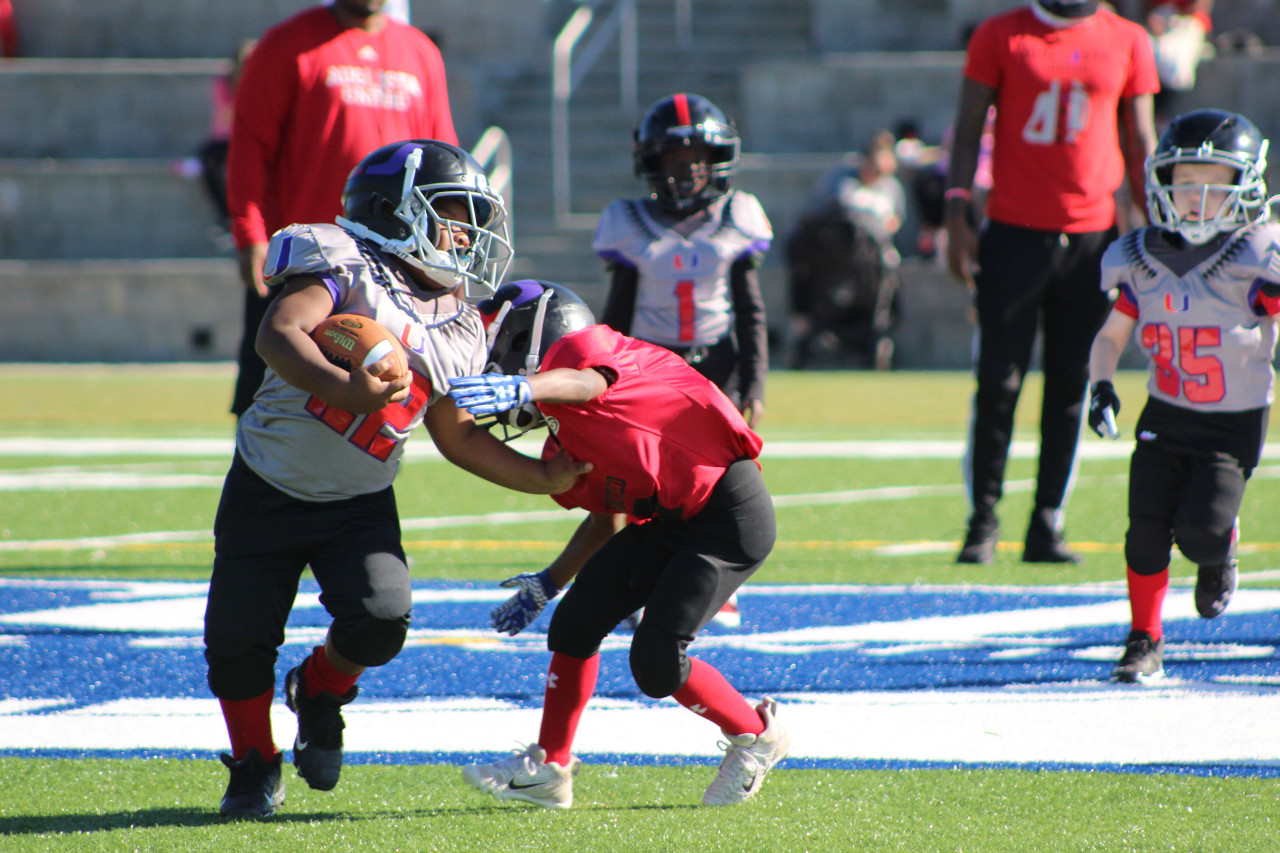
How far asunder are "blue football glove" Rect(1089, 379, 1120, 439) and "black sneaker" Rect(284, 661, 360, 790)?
199 centimetres

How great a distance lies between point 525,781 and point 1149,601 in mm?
1769

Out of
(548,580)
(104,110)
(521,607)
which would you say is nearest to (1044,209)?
(548,580)

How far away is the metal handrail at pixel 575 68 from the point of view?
48.0 feet

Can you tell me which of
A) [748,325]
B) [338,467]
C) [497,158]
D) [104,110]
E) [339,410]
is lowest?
[497,158]

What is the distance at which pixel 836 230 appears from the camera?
41.0 feet

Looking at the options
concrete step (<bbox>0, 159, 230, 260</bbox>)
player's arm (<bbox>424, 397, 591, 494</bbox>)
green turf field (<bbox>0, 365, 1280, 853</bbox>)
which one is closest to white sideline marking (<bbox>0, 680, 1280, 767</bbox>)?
green turf field (<bbox>0, 365, 1280, 853</bbox>)

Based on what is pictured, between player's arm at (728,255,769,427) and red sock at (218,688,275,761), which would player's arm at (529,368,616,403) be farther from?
player's arm at (728,255,769,427)

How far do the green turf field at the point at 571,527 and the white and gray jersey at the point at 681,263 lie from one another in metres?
0.98

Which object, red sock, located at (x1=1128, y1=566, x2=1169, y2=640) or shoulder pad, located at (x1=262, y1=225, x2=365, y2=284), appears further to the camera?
red sock, located at (x1=1128, y1=566, x2=1169, y2=640)

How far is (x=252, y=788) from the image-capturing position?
2875mm

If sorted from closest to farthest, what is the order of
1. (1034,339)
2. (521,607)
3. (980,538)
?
(521,607), (1034,339), (980,538)

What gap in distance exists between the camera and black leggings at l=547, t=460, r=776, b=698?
292 cm

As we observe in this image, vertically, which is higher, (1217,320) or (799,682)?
(1217,320)

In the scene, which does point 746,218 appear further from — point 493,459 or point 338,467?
point 338,467
